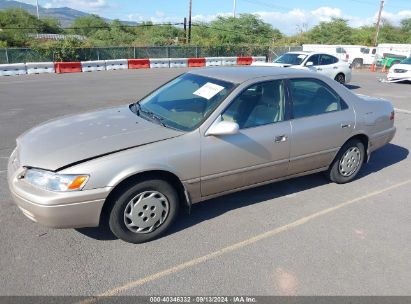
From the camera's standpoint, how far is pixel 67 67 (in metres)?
18.9

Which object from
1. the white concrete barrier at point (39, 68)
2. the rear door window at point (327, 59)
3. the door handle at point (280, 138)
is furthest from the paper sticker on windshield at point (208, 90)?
the white concrete barrier at point (39, 68)

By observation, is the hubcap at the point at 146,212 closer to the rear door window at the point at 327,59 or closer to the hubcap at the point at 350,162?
the hubcap at the point at 350,162

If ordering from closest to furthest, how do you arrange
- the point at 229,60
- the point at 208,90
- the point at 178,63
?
the point at 208,90 → the point at 178,63 → the point at 229,60

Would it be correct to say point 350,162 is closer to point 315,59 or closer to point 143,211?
point 143,211

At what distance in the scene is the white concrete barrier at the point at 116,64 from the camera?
810 inches

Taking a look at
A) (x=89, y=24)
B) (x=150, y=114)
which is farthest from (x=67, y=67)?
(x=89, y=24)

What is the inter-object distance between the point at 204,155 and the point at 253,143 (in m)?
0.60

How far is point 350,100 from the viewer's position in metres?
4.73

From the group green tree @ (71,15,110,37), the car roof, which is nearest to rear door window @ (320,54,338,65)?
the car roof

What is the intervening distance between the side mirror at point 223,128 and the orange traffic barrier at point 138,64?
19.2m

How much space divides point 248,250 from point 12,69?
1769 cm

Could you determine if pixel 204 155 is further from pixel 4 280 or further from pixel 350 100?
pixel 350 100

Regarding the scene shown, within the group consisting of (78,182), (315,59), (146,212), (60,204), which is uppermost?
(315,59)

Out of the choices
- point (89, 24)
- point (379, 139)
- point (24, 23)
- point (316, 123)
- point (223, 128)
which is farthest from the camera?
point (89, 24)
